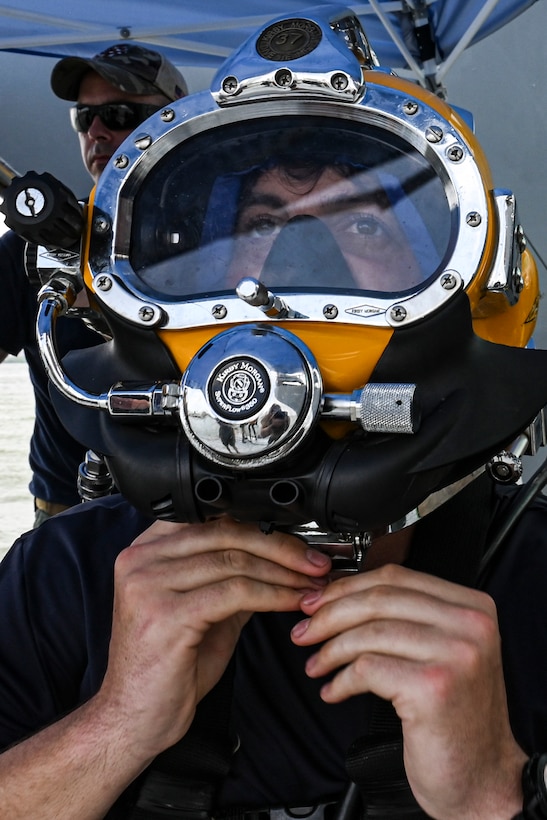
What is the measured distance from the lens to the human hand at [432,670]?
0.87 meters

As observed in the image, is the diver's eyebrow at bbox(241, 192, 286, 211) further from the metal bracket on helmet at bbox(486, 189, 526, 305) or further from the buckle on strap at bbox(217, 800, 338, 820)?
the buckle on strap at bbox(217, 800, 338, 820)

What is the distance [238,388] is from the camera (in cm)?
80

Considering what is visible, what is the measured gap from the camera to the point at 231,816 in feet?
3.54

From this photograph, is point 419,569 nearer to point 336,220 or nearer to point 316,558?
point 316,558

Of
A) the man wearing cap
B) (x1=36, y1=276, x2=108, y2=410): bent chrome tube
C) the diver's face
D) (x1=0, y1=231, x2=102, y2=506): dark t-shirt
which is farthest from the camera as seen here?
the man wearing cap

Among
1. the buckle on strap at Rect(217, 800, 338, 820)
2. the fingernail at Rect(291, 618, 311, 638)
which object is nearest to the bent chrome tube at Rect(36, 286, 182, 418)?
the fingernail at Rect(291, 618, 311, 638)

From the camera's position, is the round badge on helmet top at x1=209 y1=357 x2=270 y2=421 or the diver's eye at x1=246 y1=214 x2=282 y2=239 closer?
the round badge on helmet top at x1=209 y1=357 x2=270 y2=421

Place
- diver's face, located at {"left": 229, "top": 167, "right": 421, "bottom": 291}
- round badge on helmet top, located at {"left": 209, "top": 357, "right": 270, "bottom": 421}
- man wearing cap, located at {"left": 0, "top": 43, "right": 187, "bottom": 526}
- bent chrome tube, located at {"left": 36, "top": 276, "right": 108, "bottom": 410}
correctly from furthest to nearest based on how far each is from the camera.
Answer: man wearing cap, located at {"left": 0, "top": 43, "right": 187, "bottom": 526} < diver's face, located at {"left": 229, "top": 167, "right": 421, "bottom": 291} < bent chrome tube, located at {"left": 36, "top": 276, "right": 108, "bottom": 410} < round badge on helmet top, located at {"left": 209, "top": 357, "right": 270, "bottom": 421}

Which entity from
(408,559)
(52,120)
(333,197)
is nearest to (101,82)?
(333,197)

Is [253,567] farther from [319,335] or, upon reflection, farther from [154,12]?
[154,12]

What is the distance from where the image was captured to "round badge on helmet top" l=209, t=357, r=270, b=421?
79 centimetres

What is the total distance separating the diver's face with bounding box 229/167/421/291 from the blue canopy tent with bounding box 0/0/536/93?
1.97m

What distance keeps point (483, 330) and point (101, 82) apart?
Result: 1952mm

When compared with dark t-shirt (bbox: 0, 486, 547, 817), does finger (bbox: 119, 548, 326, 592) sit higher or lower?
higher
